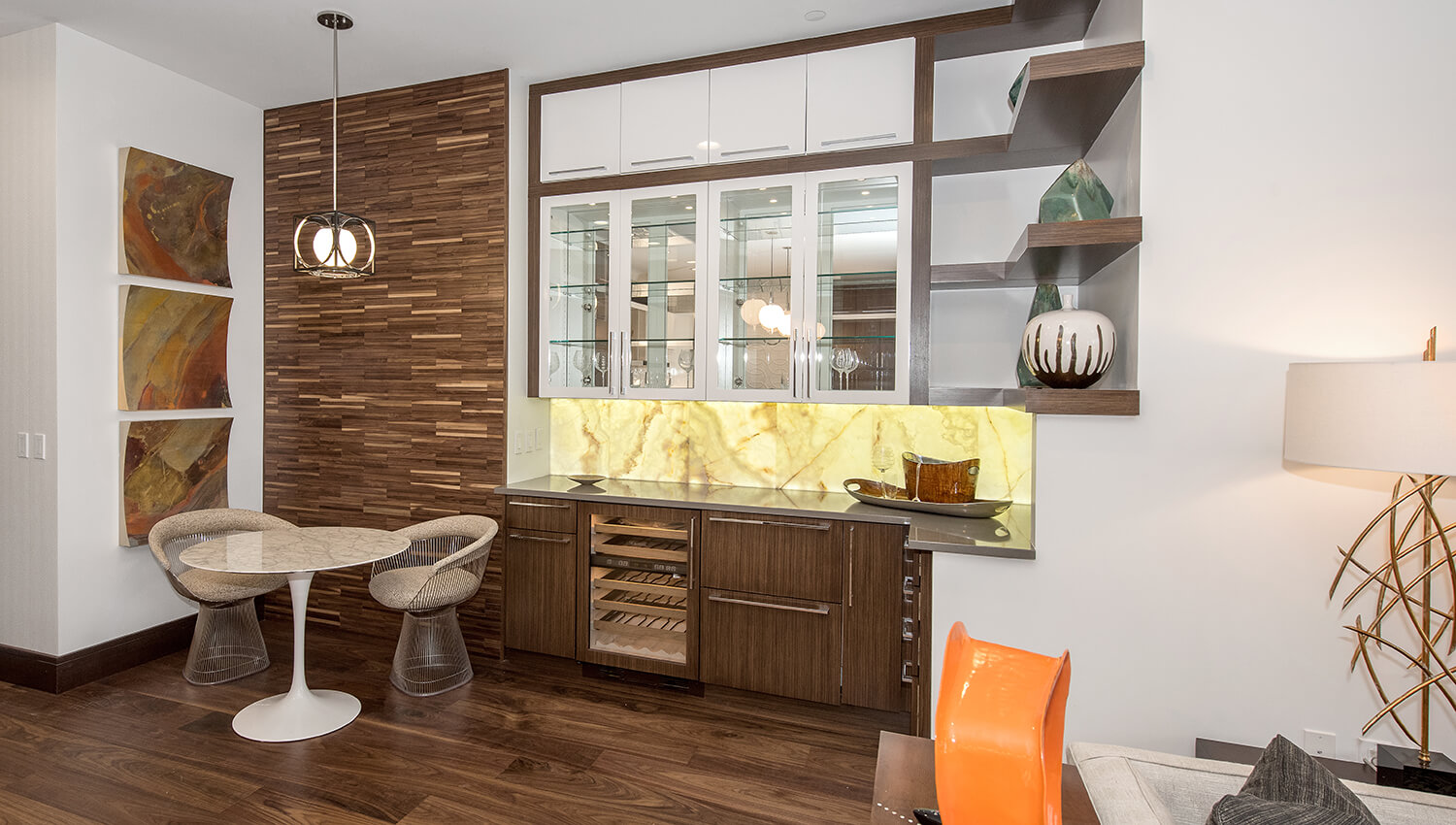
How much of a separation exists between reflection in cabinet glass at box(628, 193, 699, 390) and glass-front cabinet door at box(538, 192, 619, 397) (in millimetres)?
136

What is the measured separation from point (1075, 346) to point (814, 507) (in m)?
1.28

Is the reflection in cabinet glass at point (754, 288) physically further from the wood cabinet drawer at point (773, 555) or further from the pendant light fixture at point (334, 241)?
the pendant light fixture at point (334, 241)

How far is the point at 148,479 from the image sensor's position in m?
3.48

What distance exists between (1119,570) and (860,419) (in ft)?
4.78

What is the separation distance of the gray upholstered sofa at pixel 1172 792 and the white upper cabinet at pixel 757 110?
2635 mm

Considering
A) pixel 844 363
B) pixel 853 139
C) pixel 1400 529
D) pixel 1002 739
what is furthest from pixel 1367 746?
pixel 853 139

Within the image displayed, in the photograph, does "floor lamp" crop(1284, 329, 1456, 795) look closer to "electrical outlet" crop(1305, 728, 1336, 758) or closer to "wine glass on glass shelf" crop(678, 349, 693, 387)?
"electrical outlet" crop(1305, 728, 1336, 758)

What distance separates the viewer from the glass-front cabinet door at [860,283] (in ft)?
9.86

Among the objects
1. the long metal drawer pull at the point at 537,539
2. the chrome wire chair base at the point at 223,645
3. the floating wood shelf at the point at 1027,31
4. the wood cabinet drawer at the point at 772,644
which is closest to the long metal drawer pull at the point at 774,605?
the wood cabinet drawer at the point at 772,644

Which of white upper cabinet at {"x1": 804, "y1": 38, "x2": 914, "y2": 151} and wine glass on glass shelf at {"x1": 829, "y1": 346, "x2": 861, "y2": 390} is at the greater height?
white upper cabinet at {"x1": 804, "y1": 38, "x2": 914, "y2": 151}

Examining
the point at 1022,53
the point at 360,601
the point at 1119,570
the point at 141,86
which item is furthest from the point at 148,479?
the point at 1022,53

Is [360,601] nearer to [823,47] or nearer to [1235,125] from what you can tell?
[823,47]

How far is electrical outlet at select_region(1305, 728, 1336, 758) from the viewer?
6.38 feet

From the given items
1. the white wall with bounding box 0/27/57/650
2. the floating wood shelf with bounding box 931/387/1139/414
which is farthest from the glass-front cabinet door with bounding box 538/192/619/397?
the white wall with bounding box 0/27/57/650
